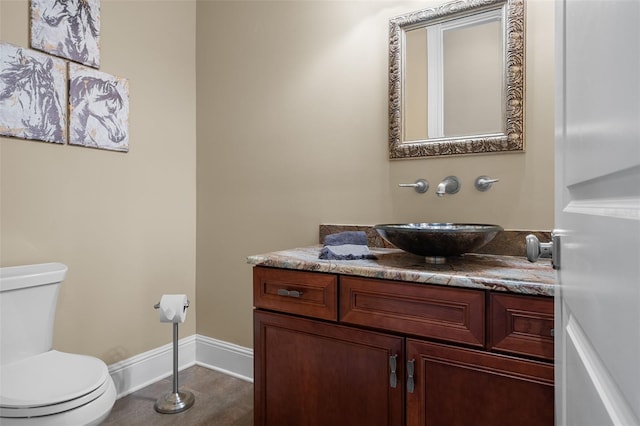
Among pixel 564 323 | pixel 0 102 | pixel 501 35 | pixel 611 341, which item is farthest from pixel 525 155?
pixel 0 102

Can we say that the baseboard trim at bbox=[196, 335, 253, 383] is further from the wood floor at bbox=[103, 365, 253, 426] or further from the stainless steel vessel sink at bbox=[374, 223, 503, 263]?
the stainless steel vessel sink at bbox=[374, 223, 503, 263]

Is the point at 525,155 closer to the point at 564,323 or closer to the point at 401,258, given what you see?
the point at 401,258

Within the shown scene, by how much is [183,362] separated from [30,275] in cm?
116

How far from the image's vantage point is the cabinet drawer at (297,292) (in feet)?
4.59

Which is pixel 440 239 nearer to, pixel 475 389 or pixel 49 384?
pixel 475 389

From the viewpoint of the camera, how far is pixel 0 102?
1659 millimetres

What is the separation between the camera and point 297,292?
146 centimetres

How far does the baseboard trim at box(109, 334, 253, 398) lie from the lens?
2178 mm

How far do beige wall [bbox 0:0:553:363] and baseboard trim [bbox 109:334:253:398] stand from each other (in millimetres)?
57

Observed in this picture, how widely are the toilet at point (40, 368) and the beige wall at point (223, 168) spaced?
21 centimetres

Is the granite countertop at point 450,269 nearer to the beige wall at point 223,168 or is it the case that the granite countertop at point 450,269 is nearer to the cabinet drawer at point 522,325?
the cabinet drawer at point 522,325

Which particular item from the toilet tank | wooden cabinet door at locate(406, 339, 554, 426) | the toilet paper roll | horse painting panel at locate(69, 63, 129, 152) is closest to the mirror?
wooden cabinet door at locate(406, 339, 554, 426)

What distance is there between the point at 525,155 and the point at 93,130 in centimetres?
208

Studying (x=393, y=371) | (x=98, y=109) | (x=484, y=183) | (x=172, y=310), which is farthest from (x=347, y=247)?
(x=98, y=109)
